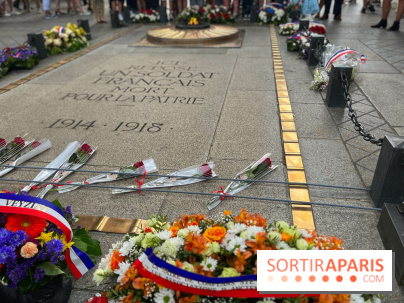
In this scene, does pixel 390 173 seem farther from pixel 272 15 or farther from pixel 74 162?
pixel 272 15

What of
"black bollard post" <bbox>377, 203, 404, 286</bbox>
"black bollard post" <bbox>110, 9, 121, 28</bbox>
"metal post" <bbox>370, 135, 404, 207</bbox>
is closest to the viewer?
"black bollard post" <bbox>377, 203, 404, 286</bbox>

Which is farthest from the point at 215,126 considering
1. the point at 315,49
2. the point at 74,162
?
the point at 315,49

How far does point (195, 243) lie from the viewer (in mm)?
1647

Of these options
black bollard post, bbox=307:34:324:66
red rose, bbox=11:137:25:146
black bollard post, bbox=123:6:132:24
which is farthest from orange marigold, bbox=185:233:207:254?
black bollard post, bbox=123:6:132:24

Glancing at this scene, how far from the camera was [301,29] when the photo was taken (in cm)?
819

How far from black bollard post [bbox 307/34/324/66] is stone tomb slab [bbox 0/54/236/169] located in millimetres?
1442

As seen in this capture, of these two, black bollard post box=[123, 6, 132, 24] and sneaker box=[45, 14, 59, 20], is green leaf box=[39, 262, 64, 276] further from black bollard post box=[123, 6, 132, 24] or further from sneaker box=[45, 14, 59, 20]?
sneaker box=[45, 14, 59, 20]

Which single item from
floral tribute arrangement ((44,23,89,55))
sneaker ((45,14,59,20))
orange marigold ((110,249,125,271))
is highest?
sneaker ((45,14,59,20))

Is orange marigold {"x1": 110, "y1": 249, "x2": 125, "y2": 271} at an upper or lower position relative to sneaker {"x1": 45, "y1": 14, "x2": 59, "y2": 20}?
lower

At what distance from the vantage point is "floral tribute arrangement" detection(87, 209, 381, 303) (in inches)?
60.1

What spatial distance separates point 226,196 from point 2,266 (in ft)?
4.95

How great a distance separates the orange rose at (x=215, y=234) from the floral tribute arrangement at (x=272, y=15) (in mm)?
10418

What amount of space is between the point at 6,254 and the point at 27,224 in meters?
0.25

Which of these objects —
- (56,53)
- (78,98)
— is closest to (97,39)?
(56,53)
